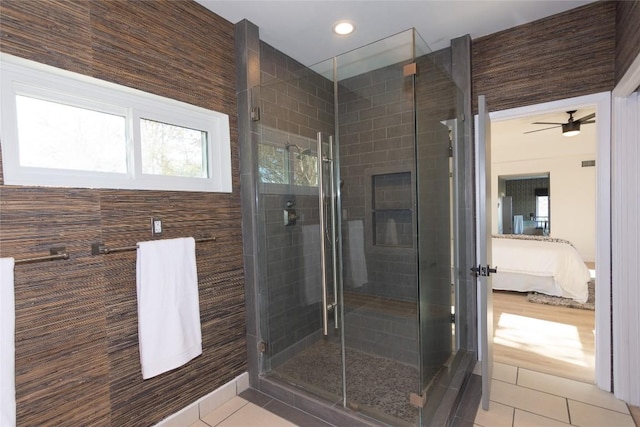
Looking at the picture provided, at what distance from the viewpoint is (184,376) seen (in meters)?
1.88

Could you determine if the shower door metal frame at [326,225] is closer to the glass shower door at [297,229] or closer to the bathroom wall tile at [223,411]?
the glass shower door at [297,229]

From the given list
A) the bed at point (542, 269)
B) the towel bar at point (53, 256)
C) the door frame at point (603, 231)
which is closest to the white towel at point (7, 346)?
the towel bar at point (53, 256)

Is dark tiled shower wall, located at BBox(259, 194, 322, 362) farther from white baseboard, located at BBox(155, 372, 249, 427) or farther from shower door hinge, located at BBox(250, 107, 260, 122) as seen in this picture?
shower door hinge, located at BBox(250, 107, 260, 122)

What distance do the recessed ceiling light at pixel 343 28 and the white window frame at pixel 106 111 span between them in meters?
1.06

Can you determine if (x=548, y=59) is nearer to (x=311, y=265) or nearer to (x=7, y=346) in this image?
(x=311, y=265)

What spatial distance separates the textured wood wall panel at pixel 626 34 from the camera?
5.24 ft

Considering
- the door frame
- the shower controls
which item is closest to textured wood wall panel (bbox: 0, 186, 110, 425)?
the shower controls

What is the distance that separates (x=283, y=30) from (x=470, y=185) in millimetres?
1903

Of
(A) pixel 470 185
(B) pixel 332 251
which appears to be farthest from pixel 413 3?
(B) pixel 332 251

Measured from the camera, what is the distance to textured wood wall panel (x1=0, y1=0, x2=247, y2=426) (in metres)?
1.30

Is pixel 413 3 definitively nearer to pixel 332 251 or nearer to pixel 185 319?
pixel 332 251

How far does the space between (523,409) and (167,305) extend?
229 centimetres

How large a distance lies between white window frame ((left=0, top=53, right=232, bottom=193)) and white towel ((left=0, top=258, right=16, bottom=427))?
39 centimetres

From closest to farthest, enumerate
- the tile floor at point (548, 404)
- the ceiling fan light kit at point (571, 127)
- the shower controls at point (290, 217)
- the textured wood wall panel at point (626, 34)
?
the textured wood wall panel at point (626, 34) → the tile floor at point (548, 404) → the shower controls at point (290, 217) → the ceiling fan light kit at point (571, 127)
